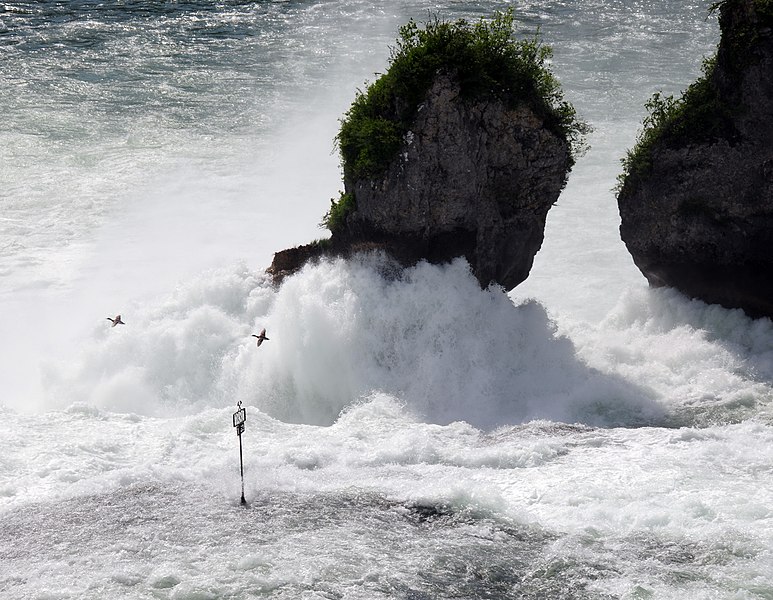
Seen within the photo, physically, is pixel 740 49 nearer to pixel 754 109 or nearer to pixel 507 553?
pixel 754 109

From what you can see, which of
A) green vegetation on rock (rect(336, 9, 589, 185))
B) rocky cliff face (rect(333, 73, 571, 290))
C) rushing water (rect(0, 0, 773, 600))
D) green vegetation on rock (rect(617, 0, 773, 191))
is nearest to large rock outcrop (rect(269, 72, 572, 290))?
rocky cliff face (rect(333, 73, 571, 290))

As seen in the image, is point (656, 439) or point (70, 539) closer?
point (70, 539)

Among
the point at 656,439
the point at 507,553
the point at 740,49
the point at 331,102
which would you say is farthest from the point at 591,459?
the point at 331,102

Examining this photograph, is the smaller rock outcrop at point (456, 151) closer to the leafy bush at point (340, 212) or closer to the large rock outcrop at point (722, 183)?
the leafy bush at point (340, 212)

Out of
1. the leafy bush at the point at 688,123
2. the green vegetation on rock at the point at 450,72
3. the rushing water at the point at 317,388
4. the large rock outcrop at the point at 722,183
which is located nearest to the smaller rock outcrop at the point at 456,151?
the green vegetation on rock at the point at 450,72

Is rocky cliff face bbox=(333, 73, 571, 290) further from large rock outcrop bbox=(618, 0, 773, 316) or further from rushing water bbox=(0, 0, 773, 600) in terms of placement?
large rock outcrop bbox=(618, 0, 773, 316)

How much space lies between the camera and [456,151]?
22.2 m

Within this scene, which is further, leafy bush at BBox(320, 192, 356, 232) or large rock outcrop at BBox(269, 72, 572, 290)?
leafy bush at BBox(320, 192, 356, 232)

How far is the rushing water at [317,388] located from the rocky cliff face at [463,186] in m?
0.69

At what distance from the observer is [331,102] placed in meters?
39.7

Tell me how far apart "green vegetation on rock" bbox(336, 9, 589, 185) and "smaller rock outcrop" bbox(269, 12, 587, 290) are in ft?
0.07

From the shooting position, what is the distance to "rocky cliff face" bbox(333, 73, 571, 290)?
22.2 meters

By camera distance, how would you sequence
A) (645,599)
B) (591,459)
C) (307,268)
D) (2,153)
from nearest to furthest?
1. (645,599)
2. (591,459)
3. (307,268)
4. (2,153)

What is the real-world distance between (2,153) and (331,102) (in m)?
11.6
